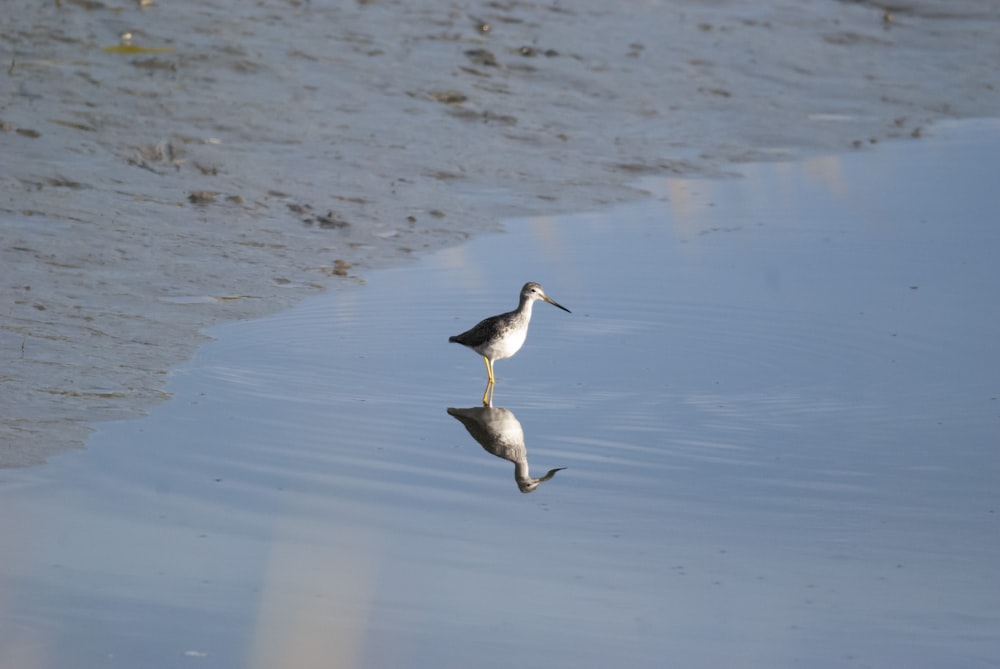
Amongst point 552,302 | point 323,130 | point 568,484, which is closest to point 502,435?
point 568,484

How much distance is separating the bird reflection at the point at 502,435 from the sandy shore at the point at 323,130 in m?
1.61

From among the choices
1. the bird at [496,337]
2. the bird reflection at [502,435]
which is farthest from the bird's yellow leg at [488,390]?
the bird reflection at [502,435]

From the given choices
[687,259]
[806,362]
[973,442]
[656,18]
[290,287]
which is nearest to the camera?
[973,442]

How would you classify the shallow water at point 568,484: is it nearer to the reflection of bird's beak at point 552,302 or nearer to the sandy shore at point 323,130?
the reflection of bird's beak at point 552,302

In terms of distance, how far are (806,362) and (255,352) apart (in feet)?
10.0

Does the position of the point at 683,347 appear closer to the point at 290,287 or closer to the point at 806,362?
the point at 806,362

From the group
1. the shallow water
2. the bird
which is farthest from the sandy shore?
the bird

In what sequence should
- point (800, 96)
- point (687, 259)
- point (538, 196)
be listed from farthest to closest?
point (800, 96) < point (538, 196) < point (687, 259)

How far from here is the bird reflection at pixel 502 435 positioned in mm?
6509

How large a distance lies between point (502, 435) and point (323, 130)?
6.03 meters

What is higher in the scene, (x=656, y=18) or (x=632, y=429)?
(x=656, y=18)

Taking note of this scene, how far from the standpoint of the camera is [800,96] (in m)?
15.1

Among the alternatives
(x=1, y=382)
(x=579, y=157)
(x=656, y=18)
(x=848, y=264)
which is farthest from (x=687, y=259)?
(x=656, y=18)

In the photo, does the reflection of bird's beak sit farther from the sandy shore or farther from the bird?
the sandy shore
